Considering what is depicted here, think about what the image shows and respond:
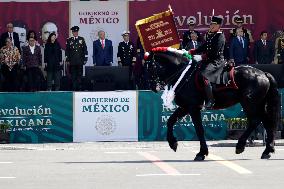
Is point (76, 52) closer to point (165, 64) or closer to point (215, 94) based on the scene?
point (165, 64)

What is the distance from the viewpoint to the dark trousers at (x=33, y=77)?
100 ft

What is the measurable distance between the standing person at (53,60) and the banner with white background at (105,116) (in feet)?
12.8

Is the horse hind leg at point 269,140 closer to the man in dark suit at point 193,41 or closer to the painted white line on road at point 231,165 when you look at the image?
the painted white line on road at point 231,165

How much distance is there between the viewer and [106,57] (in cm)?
3106

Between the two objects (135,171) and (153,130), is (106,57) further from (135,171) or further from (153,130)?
(135,171)

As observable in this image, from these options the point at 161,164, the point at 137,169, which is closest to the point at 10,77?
the point at 161,164

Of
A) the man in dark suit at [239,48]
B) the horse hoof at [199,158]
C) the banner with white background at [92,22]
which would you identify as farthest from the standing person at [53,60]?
the horse hoof at [199,158]

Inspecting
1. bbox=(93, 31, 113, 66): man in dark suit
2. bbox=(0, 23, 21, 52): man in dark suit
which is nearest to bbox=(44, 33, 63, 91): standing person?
bbox=(0, 23, 21, 52): man in dark suit

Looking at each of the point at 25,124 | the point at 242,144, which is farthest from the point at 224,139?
the point at 242,144

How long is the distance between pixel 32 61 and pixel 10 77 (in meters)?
0.85

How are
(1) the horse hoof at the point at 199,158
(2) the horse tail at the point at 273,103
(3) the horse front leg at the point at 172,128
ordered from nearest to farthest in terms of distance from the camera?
(1) the horse hoof at the point at 199,158 < (3) the horse front leg at the point at 172,128 < (2) the horse tail at the point at 273,103

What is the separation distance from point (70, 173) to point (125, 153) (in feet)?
19.3

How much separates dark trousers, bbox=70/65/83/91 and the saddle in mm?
10757

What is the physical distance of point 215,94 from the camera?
66.2 ft
